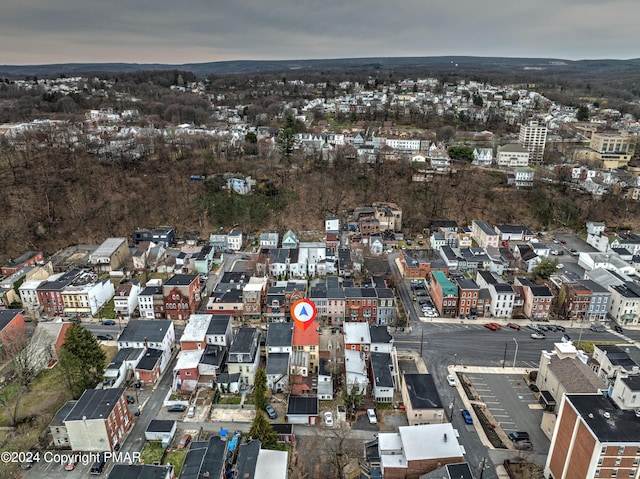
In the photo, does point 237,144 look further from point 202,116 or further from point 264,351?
point 264,351

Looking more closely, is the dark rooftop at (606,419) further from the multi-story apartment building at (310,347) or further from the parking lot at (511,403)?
the multi-story apartment building at (310,347)

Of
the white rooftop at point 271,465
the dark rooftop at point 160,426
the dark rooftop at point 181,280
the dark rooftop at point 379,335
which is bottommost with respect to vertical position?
the dark rooftop at point 160,426

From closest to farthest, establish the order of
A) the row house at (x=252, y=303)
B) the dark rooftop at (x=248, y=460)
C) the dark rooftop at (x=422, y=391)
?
the dark rooftop at (x=248, y=460), the dark rooftop at (x=422, y=391), the row house at (x=252, y=303)

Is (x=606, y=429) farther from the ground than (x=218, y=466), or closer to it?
farther from the ground

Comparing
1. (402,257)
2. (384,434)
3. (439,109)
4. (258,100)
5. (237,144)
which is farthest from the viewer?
(258,100)

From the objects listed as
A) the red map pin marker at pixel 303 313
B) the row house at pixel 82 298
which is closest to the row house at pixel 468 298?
the red map pin marker at pixel 303 313

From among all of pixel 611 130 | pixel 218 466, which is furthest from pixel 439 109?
pixel 218 466

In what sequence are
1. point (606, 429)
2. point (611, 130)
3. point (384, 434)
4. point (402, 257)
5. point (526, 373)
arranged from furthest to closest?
1. point (611, 130)
2. point (402, 257)
3. point (526, 373)
4. point (384, 434)
5. point (606, 429)
